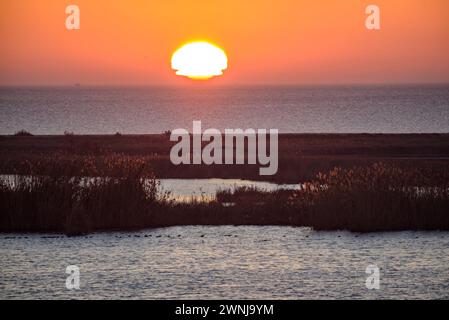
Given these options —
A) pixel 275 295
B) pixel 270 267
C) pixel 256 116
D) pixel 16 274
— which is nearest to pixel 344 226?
pixel 270 267

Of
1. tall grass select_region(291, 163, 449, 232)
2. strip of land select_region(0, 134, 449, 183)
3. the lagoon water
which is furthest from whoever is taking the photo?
strip of land select_region(0, 134, 449, 183)

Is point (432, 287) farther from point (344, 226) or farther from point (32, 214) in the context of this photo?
point (32, 214)

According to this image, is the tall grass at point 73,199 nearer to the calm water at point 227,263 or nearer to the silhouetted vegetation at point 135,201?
the silhouetted vegetation at point 135,201

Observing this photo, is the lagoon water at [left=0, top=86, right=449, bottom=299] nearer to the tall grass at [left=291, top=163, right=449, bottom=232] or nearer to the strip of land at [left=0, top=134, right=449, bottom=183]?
the tall grass at [left=291, top=163, right=449, bottom=232]

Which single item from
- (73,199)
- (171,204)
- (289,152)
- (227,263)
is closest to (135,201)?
(73,199)

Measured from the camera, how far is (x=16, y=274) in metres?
26.6

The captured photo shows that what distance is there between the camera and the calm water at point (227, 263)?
24.7 meters

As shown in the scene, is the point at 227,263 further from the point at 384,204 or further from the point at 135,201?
the point at 384,204

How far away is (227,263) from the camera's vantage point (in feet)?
92.0

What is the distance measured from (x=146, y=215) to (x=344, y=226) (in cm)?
666

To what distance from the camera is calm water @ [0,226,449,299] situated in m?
24.7

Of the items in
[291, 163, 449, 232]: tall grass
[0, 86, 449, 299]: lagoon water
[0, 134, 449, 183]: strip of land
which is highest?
[0, 134, 449, 183]: strip of land

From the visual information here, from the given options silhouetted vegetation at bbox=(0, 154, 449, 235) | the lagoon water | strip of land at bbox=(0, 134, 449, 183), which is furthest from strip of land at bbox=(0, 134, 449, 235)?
strip of land at bbox=(0, 134, 449, 183)
